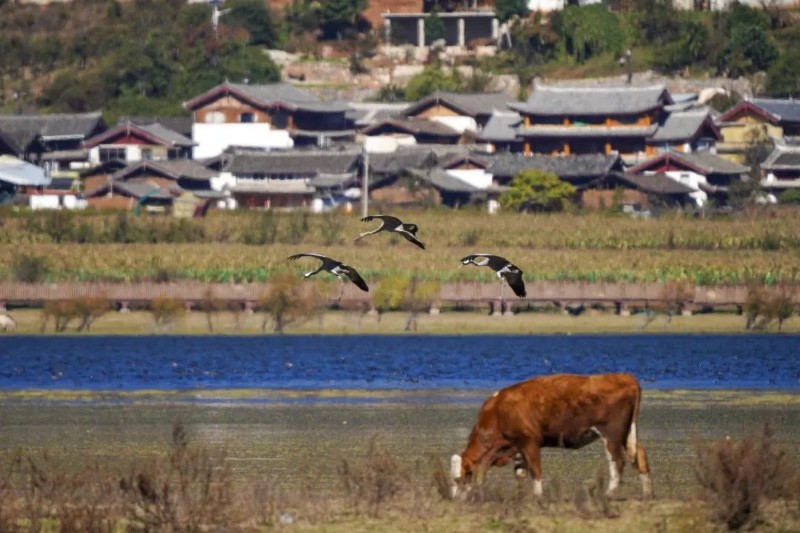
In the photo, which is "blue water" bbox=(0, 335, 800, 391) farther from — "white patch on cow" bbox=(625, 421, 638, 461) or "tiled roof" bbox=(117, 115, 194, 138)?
"tiled roof" bbox=(117, 115, 194, 138)

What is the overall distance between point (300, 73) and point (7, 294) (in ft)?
189

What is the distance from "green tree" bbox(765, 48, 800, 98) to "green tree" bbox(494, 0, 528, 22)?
1461 cm

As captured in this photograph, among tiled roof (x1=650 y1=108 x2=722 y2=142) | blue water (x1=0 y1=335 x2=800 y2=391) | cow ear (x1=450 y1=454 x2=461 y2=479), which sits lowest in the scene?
tiled roof (x1=650 y1=108 x2=722 y2=142)

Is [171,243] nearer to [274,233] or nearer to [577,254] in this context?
[274,233]

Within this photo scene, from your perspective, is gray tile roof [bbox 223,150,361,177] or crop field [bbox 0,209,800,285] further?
gray tile roof [bbox 223,150,361,177]

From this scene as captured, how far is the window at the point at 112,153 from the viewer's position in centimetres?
9088

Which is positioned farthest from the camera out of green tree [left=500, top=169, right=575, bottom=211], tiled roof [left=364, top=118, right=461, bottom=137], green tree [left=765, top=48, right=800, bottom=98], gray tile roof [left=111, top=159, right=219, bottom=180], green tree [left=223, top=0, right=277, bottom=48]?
green tree [left=223, top=0, right=277, bottom=48]

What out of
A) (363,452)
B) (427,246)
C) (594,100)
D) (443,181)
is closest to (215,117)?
(443,181)

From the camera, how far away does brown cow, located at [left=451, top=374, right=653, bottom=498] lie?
1784cm

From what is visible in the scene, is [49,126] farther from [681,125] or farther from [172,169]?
[681,125]

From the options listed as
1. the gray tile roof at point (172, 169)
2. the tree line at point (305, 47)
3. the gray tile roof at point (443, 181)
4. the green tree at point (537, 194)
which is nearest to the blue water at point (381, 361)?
the green tree at point (537, 194)

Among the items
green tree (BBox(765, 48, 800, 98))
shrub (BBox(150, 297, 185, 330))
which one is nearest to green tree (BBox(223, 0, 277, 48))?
green tree (BBox(765, 48, 800, 98))

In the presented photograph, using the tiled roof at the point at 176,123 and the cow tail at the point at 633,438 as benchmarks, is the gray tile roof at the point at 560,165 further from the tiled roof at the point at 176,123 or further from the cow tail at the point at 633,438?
the cow tail at the point at 633,438

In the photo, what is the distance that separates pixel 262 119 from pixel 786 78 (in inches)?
993
